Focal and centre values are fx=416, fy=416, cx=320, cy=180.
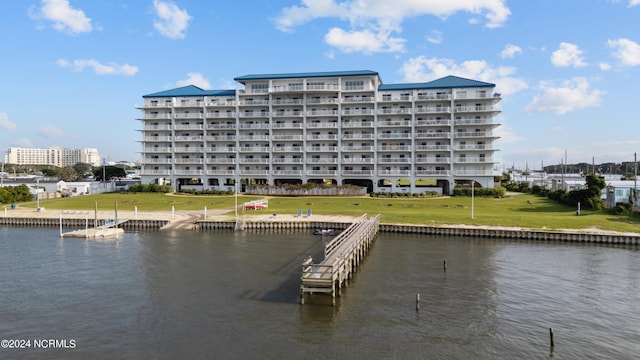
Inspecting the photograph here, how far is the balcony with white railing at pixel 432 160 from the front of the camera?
320 feet

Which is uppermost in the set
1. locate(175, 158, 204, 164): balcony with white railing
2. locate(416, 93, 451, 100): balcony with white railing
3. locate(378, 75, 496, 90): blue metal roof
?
locate(378, 75, 496, 90): blue metal roof

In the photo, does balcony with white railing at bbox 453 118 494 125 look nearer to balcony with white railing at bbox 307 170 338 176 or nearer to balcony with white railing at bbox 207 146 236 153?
balcony with white railing at bbox 307 170 338 176

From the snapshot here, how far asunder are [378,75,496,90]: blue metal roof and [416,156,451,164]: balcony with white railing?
54.3 feet

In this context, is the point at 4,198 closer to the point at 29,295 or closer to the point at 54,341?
the point at 29,295

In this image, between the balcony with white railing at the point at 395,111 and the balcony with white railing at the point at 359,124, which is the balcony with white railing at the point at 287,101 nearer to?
the balcony with white railing at the point at 359,124

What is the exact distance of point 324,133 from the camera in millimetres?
104250

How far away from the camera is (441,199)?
87438mm

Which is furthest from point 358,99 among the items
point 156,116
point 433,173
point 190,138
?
point 156,116

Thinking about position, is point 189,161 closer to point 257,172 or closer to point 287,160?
point 257,172

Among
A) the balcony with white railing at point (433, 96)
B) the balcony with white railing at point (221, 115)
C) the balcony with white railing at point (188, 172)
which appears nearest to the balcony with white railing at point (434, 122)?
the balcony with white railing at point (433, 96)

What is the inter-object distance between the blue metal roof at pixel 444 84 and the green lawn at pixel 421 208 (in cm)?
2762

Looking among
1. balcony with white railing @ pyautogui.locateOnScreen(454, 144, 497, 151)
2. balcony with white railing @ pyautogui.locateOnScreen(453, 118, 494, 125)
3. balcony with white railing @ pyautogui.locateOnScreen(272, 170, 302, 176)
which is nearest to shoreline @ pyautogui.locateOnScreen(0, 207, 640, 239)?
balcony with white railing @ pyautogui.locateOnScreen(272, 170, 302, 176)

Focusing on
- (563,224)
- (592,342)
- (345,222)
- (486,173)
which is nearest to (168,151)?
(345,222)

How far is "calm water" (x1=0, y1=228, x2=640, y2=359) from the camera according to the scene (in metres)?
21.8
